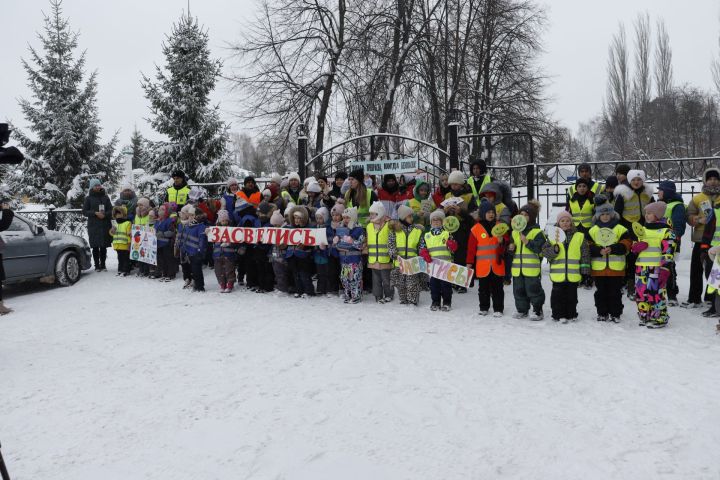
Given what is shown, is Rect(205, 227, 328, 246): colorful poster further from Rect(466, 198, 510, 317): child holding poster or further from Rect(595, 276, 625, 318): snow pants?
Rect(595, 276, 625, 318): snow pants

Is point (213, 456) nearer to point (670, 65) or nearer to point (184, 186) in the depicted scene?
point (184, 186)

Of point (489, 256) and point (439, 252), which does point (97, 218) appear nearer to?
point (439, 252)

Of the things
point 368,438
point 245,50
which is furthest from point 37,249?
point 245,50

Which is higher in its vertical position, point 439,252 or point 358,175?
point 358,175

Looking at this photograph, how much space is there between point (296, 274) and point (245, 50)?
1452 cm

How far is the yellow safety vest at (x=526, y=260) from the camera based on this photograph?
7090 millimetres

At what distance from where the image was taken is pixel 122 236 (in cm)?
1180

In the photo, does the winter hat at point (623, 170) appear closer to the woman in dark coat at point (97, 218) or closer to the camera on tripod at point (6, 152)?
the camera on tripod at point (6, 152)

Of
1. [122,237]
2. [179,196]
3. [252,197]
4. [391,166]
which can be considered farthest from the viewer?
[122,237]

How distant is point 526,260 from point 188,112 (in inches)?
581

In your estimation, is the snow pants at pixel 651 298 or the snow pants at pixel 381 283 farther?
the snow pants at pixel 381 283

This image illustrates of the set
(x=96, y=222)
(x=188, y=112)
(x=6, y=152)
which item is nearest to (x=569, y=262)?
(x=6, y=152)

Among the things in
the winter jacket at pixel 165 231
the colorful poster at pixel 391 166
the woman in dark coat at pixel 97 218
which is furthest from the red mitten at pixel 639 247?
the woman in dark coat at pixel 97 218

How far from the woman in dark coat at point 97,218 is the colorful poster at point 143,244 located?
0.96 metres
